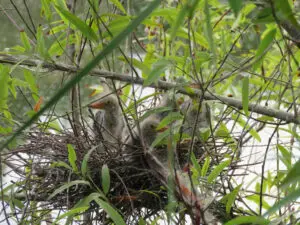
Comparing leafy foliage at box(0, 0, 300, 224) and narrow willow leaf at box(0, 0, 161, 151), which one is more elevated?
leafy foliage at box(0, 0, 300, 224)

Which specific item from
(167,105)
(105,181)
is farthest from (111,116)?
(105,181)

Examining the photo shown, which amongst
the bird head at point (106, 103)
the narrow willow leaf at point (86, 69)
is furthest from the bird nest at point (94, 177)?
the narrow willow leaf at point (86, 69)

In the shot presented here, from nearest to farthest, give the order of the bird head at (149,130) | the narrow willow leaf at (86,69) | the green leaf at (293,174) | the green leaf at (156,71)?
the narrow willow leaf at (86,69)
the green leaf at (293,174)
the green leaf at (156,71)
the bird head at (149,130)

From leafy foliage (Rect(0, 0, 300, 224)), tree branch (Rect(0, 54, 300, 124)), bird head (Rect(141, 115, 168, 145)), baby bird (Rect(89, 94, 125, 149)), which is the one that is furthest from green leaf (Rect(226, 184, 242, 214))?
baby bird (Rect(89, 94, 125, 149))

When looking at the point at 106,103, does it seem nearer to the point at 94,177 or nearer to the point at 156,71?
the point at 94,177

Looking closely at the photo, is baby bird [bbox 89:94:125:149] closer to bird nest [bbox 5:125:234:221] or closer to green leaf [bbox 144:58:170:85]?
bird nest [bbox 5:125:234:221]

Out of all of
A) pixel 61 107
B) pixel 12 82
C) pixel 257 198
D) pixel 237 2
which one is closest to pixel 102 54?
pixel 237 2

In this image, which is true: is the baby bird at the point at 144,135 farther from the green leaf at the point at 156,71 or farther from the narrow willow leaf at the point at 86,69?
the narrow willow leaf at the point at 86,69

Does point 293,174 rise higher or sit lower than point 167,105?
lower

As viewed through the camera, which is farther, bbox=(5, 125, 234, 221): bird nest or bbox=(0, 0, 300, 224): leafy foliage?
bbox=(5, 125, 234, 221): bird nest

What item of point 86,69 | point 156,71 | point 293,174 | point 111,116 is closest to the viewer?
point 86,69

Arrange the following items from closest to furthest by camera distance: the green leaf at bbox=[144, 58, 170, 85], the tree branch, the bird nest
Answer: the green leaf at bbox=[144, 58, 170, 85]
the tree branch
the bird nest

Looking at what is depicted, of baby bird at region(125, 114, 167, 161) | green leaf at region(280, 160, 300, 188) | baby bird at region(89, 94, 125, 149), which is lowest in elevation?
green leaf at region(280, 160, 300, 188)

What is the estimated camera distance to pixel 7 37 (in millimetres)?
1392
